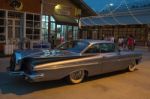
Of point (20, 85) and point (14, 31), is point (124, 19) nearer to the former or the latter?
point (14, 31)

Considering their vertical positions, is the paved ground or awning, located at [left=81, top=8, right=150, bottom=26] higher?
awning, located at [left=81, top=8, right=150, bottom=26]

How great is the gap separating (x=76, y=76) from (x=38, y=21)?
11508mm

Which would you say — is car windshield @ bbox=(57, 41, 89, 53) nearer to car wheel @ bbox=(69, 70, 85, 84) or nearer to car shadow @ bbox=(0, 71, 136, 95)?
car wheel @ bbox=(69, 70, 85, 84)

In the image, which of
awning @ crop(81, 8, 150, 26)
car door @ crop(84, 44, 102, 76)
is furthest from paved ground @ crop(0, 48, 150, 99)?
awning @ crop(81, 8, 150, 26)

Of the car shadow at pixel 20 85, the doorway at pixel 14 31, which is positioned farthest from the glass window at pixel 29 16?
the car shadow at pixel 20 85

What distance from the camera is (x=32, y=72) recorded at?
7090 mm

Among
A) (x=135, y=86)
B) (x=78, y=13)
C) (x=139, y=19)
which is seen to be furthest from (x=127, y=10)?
(x=135, y=86)

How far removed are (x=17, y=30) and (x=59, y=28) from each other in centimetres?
479

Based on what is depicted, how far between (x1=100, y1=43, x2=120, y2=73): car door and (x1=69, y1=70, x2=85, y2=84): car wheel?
1014 millimetres

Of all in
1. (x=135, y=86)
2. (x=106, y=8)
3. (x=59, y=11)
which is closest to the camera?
(x=135, y=86)

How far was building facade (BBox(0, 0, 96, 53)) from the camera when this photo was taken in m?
16.8

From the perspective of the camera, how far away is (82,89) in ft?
24.6

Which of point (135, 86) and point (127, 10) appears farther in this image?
point (127, 10)

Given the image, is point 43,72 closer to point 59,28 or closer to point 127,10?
point 59,28
